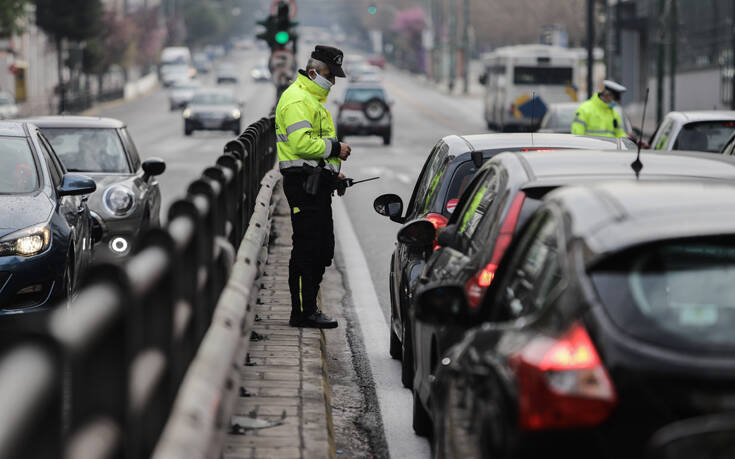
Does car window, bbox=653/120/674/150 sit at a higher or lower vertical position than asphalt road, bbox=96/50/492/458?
higher

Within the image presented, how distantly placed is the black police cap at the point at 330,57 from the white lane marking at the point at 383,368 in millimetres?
1875

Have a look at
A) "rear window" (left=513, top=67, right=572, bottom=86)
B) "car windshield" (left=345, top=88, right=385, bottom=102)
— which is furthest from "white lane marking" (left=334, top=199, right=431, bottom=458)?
"rear window" (left=513, top=67, right=572, bottom=86)

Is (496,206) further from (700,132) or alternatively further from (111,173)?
(700,132)

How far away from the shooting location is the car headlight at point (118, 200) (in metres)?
12.1

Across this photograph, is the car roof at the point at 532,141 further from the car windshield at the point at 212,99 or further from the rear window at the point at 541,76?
the car windshield at the point at 212,99

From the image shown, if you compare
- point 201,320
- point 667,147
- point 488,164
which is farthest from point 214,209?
point 667,147

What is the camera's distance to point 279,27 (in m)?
27.4

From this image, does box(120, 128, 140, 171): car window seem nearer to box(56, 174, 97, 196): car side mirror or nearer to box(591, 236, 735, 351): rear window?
box(56, 174, 97, 196): car side mirror

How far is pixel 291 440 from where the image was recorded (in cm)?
607

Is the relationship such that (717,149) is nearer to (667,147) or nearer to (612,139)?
(667,147)

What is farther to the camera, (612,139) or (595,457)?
(612,139)

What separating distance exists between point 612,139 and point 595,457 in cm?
657

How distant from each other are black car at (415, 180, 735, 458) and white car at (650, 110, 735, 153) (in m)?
10.4

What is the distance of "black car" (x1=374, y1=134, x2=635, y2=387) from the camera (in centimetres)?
780
